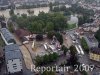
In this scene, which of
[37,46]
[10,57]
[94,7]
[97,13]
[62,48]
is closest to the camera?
[10,57]

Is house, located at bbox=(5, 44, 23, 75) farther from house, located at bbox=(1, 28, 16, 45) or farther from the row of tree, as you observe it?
the row of tree

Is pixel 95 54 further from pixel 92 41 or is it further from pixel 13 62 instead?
pixel 13 62

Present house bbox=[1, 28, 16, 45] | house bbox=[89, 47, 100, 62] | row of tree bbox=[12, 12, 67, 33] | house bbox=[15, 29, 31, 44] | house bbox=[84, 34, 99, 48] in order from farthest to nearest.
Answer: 1. row of tree bbox=[12, 12, 67, 33]
2. house bbox=[15, 29, 31, 44]
3. house bbox=[1, 28, 16, 45]
4. house bbox=[84, 34, 99, 48]
5. house bbox=[89, 47, 100, 62]

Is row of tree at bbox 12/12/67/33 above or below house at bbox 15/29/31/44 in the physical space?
above

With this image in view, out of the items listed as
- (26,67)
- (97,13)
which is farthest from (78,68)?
(97,13)

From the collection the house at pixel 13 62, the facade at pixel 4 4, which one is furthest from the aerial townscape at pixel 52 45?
the facade at pixel 4 4

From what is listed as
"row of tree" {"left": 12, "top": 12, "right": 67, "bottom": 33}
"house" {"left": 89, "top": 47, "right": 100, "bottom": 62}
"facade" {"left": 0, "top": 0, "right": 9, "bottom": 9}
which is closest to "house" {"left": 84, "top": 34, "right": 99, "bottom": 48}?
"house" {"left": 89, "top": 47, "right": 100, "bottom": 62}

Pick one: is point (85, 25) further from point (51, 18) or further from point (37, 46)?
A: point (37, 46)

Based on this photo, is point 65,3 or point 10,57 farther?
point 65,3
